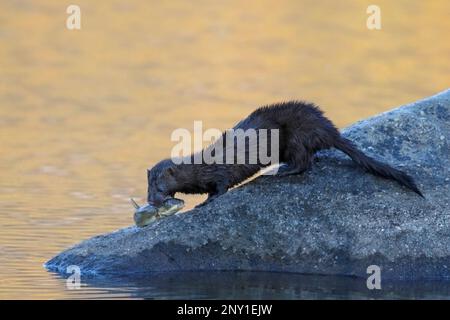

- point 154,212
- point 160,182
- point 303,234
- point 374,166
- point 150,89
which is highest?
point 150,89

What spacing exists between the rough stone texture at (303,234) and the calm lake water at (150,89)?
0.56 feet

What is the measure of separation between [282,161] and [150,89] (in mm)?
10982

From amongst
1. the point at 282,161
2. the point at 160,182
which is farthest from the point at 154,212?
the point at 282,161

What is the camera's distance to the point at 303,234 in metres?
11.8

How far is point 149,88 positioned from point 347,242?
11.8 metres

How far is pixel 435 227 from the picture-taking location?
464 inches

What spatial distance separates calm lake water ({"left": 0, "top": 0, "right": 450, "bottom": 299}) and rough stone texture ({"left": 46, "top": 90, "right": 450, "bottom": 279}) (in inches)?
6.8

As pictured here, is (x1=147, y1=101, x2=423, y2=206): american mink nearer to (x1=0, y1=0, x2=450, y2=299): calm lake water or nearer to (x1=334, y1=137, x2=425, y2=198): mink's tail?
(x1=334, y1=137, x2=425, y2=198): mink's tail

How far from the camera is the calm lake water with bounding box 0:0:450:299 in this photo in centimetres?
1173

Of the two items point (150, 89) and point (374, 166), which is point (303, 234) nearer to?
point (374, 166)

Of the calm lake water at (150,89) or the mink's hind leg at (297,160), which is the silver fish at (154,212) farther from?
the mink's hind leg at (297,160)

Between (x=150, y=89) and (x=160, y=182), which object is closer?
(x=160, y=182)

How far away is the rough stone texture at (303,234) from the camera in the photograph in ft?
38.4
